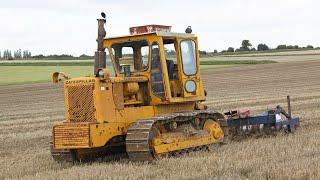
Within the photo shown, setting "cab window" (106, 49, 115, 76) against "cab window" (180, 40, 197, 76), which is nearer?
"cab window" (180, 40, 197, 76)

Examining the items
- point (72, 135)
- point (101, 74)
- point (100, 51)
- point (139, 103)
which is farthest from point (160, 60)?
point (72, 135)

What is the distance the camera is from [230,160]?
10.1 m

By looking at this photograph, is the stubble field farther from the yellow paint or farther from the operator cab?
the operator cab

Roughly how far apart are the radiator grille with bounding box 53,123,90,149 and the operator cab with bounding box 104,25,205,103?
166cm

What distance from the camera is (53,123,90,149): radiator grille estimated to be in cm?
1054

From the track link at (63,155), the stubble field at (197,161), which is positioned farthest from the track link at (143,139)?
the track link at (63,155)

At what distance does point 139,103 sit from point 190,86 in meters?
1.18

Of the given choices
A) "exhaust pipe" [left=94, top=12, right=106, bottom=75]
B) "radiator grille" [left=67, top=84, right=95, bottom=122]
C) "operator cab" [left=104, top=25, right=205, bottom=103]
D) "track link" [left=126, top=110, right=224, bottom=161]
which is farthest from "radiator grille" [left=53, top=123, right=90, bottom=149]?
"operator cab" [left=104, top=25, right=205, bottom=103]

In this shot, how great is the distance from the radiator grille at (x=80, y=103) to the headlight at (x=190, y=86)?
2.18 meters

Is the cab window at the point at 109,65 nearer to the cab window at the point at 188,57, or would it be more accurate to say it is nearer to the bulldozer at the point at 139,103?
the bulldozer at the point at 139,103

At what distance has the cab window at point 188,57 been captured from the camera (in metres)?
12.1

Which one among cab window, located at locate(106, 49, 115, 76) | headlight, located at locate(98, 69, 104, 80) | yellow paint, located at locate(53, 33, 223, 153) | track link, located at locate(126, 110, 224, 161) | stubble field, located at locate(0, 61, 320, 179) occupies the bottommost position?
stubble field, located at locate(0, 61, 320, 179)

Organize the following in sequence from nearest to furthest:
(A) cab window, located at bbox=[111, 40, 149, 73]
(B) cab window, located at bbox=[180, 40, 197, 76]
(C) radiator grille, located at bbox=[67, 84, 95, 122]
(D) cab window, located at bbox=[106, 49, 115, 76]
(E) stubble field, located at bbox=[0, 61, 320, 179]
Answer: (E) stubble field, located at bbox=[0, 61, 320, 179] < (C) radiator grille, located at bbox=[67, 84, 95, 122] < (A) cab window, located at bbox=[111, 40, 149, 73] < (B) cab window, located at bbox=[180, 40, 197, 76] < (D) cab window, located at bbox=[106, 49, 115, 76]

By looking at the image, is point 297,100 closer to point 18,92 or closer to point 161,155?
point 161,155
